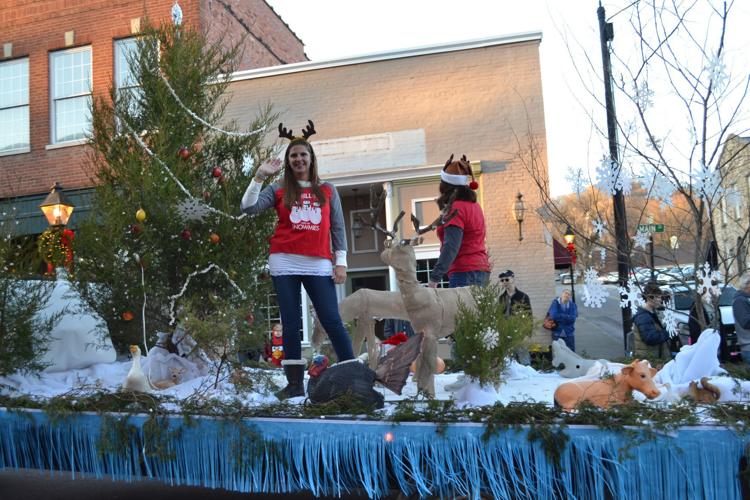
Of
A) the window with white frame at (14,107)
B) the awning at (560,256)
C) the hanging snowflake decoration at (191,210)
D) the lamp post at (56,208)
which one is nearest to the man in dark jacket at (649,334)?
the hanging snowflake decoration at (191,210)

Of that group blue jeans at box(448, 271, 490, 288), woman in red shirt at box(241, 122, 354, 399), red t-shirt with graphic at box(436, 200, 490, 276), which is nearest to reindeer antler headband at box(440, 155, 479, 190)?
red t-shirt with graphic at box(436, 200, 490, 276)

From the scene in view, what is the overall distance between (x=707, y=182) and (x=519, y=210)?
7.72 metres

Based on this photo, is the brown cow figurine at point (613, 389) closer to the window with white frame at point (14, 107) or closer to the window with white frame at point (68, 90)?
the window with white frame at point (68, 90)

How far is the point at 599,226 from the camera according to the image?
347cm

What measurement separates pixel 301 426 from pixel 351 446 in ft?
0.84

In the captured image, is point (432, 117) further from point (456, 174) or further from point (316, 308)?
point (316, 308)

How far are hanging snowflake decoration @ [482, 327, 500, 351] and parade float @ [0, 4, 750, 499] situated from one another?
1cm

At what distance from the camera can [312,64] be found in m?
11.7

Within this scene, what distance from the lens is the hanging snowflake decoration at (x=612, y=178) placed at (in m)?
3.37

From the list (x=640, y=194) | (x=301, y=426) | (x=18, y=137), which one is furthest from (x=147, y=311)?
(x=18, y=137)

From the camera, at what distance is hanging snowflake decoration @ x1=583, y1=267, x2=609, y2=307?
352 centimetres

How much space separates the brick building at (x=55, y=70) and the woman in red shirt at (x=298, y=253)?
9890mm

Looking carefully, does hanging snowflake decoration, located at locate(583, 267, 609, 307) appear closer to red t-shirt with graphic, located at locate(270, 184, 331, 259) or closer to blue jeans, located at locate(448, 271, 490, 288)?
blue jeans, located at locate(448, 271, 490, 288)

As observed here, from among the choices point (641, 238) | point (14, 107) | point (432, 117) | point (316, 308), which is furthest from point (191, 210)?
point (14, 107)
